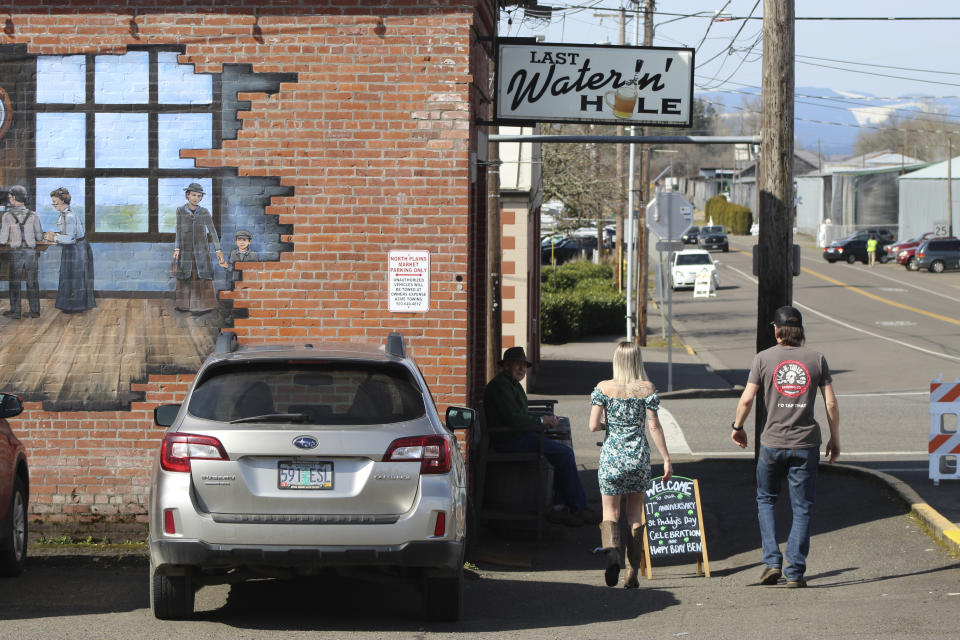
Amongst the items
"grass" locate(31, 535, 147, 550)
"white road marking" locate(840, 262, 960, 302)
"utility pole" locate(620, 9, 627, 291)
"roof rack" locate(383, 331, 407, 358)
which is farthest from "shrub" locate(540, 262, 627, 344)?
"roof rack" locate(383, 331, 407, 358)

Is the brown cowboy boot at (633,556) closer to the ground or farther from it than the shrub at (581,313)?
closer to the ground

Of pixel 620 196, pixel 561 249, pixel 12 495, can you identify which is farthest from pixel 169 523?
pixel 561 249

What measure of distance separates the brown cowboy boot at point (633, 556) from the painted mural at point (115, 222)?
349cm

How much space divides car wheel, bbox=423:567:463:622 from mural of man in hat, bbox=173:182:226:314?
3.53 meters

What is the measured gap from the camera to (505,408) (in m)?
9.95

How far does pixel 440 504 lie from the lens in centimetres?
654

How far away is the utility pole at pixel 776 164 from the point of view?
11.9 m

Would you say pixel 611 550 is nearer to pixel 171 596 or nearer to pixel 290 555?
pixel 290 555

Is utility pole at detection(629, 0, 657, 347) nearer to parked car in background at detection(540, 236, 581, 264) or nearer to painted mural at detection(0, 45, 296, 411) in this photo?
painted mural at detection(0, 45, 296, 411)

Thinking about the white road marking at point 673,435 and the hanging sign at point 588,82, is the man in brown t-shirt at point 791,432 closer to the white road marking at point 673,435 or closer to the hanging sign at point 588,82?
the hanging sign at point 588,82

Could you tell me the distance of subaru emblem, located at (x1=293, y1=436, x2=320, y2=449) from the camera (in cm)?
636

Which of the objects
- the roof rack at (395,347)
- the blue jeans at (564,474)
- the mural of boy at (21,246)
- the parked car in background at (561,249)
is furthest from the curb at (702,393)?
the parked car in background at (561,249)

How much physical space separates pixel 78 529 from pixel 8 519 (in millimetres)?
1536

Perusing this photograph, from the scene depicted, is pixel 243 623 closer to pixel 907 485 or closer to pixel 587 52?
pixel 587 52
